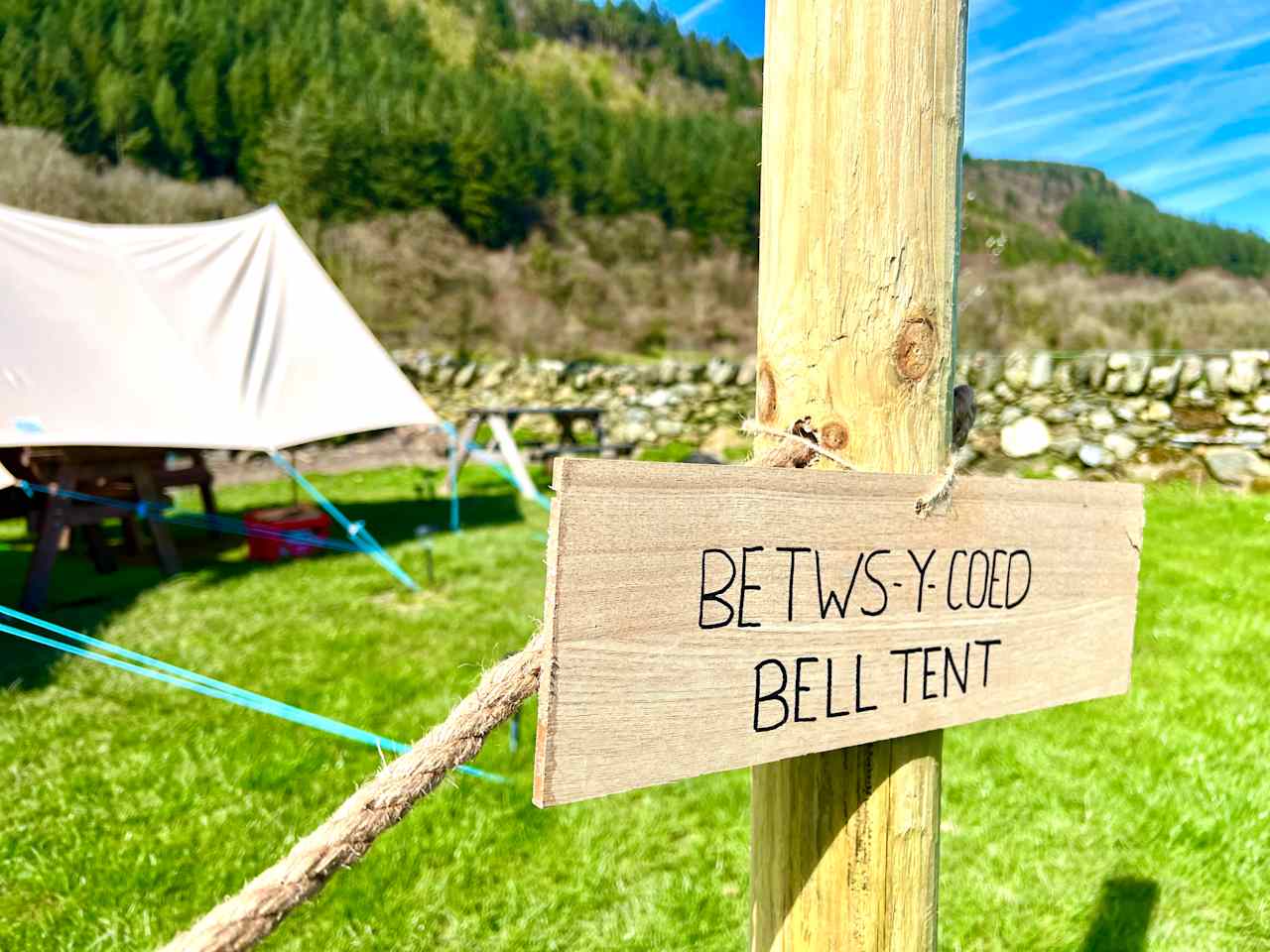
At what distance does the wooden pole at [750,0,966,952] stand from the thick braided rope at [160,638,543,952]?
0.37 meters

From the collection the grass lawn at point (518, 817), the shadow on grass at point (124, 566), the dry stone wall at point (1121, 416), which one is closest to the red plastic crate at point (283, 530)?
the shadow on grass at point (124, 566)

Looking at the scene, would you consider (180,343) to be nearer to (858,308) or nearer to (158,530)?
(158,530)

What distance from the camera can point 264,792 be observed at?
238cm

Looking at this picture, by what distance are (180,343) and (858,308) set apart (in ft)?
16.0

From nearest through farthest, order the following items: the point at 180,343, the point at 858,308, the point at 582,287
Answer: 1. the point at 858,308
2. the point at 180,343
3. the point at 582,287

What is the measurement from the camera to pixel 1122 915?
1813 millimetres

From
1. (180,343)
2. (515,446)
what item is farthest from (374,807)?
(515,446)

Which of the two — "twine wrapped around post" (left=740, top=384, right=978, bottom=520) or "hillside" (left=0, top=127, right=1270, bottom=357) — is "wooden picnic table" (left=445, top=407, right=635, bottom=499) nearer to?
"twine wrapped around post" (left=740, top=384, right=978, bottom=520)

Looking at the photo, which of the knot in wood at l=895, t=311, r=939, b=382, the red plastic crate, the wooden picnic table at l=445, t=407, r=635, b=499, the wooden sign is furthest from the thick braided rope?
the wooden picnic table at l=445, t=407, r=635, b=499

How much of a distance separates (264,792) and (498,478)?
19.9ft

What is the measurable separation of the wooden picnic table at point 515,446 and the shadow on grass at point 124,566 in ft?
0.98

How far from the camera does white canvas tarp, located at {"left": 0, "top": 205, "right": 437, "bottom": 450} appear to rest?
13.2ft

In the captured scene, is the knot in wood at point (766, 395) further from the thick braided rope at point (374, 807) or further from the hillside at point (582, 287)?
the hillside at point (582, 287)

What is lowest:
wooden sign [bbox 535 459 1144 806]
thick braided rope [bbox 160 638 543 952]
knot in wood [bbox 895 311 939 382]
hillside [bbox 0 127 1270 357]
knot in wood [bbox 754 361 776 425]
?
thick braided rope [bbox 160 638 543 952]
